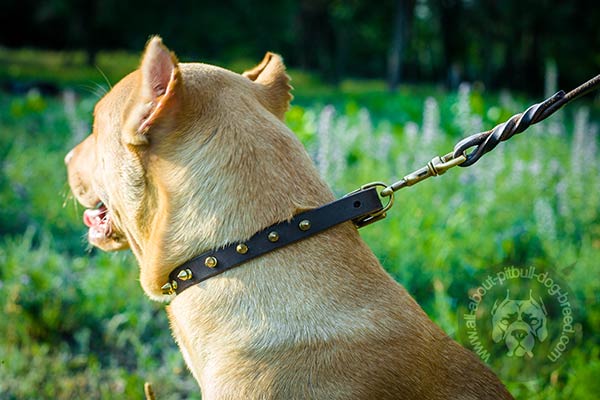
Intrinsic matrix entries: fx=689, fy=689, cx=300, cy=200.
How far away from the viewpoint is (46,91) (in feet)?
41.7

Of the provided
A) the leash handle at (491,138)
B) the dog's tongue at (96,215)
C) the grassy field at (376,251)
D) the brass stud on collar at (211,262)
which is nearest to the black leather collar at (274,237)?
the brass stud on collar at (211,262)

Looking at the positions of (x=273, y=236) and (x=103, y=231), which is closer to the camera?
(x=273, y=236)

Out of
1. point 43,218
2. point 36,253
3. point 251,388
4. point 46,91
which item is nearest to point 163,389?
point 36,253

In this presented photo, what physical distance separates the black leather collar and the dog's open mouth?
0.55 metres

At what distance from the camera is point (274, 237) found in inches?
80.4

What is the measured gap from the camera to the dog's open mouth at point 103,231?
8.56 feet

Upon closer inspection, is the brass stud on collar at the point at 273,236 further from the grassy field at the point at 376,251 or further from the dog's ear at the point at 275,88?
the grassy field at the point at 376,251

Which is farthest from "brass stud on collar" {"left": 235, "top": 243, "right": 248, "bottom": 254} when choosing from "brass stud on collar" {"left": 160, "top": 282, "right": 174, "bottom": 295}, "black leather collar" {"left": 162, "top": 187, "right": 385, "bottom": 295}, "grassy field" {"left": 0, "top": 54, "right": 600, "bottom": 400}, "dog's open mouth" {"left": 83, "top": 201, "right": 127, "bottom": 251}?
"grassy field" {"left": 0, "top": 54, "right": 600, "bottom": 400}

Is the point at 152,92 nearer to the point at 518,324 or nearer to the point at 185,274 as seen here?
the point at 185,274

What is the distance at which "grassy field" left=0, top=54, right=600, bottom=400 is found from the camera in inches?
151

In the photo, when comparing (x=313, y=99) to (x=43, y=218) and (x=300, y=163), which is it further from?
(x=300, y=163)

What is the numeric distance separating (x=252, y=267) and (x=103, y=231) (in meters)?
0.85

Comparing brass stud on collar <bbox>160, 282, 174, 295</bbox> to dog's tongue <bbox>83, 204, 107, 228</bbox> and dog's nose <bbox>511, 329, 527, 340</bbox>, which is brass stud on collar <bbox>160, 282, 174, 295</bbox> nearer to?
dog's tongue <bbox>83, 204, 107, 228</bbox>

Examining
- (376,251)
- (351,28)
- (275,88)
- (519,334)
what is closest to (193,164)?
(275,88)
